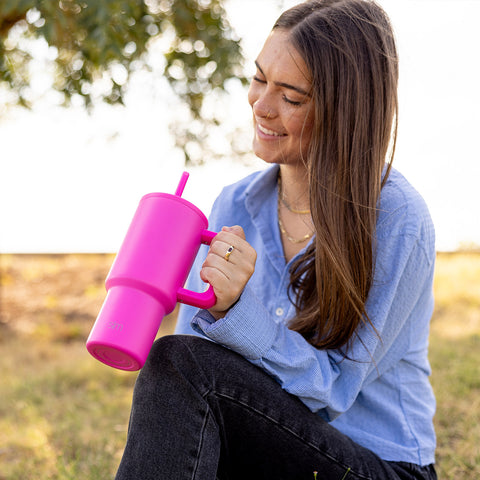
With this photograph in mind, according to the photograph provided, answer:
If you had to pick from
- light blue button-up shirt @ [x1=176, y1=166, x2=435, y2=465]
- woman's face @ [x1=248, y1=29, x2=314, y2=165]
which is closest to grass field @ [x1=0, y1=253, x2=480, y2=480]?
light blue button-up shirt @ [x1=176, y1=166, x2=435, y2=465]

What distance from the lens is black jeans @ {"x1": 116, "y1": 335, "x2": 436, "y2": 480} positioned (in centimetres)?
116

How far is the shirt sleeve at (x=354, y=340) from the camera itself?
3.95 feet

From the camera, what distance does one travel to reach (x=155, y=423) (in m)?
1.17

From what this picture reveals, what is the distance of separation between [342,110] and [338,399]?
0.67m

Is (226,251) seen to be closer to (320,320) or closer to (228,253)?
(228,253)

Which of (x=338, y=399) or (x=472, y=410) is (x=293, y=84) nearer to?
(x=338, y=399)

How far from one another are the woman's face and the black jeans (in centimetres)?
56

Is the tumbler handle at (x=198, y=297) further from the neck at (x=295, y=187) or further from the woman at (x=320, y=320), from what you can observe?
the neck at (x=295, y=187)

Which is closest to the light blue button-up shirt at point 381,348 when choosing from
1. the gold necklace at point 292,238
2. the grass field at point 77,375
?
the gold necklace at point 292,238

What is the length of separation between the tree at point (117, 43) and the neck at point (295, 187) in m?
0.83

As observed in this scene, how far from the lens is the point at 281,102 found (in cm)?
146

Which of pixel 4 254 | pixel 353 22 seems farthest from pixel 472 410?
pixel 4 254

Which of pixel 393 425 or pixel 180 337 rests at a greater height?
pixel 180 337

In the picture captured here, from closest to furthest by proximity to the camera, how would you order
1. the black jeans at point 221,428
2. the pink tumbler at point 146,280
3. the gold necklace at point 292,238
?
the pink tumbler at point 146,280, the black jeans at point 221,428, the gold necklace at point 292,238
